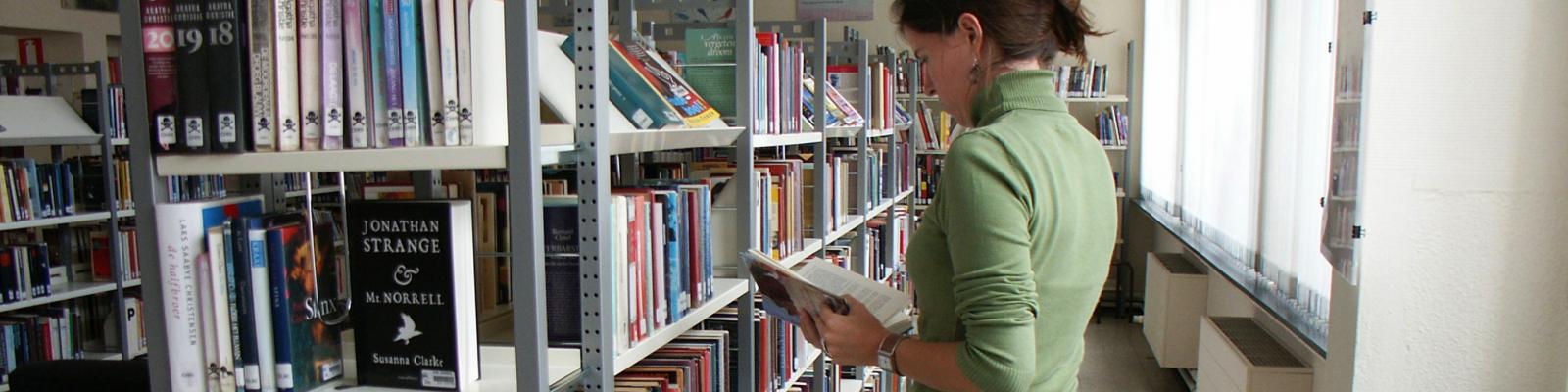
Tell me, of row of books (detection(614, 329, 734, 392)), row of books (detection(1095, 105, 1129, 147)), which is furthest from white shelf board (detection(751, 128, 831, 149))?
row of books (detection(1095, 105, 1129, 147))

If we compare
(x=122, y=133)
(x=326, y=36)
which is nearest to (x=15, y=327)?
(x=122, y=133)

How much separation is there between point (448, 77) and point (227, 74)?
267mm

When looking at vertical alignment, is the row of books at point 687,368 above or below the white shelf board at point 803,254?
below

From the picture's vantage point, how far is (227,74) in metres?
1.19

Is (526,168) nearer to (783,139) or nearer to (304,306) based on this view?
(304,306)

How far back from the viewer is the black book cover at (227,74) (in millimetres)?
1180

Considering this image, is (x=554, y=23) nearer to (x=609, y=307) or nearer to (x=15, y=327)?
(x=609, y=307)

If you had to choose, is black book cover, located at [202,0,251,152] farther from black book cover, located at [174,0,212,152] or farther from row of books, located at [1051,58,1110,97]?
row of books, located at [1051,58,1110,97]

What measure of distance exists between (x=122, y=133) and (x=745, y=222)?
408 centimetres

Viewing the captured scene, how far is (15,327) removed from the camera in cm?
414

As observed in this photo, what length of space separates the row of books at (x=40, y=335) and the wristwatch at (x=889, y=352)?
166 inches

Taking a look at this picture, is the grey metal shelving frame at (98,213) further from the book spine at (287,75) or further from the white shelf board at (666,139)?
the book spine at (287,75)

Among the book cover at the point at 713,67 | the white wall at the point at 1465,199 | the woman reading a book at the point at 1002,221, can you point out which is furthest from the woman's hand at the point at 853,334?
the white wall at the point at 1465,199

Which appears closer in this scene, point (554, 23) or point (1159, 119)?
point (554, 23)
